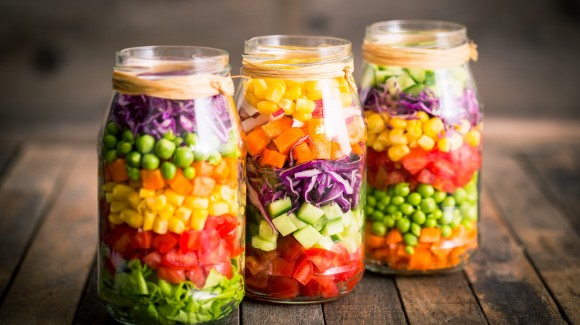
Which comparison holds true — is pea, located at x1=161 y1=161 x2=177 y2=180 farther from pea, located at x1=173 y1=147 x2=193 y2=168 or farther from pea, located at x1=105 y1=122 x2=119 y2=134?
pea, located at x1=105 y1=122 x2=119 y2=134

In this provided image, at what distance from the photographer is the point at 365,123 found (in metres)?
1.90

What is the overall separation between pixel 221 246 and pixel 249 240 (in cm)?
15

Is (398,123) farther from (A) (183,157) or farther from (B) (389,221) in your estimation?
(A) (183,157)

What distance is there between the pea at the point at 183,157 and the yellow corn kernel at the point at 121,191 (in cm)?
11

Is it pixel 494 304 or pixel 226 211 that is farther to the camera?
pixel 494 304

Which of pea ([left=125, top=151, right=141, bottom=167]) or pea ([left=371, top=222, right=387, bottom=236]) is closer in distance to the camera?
pea ([left=125, top=151, right=141, bottom=167])

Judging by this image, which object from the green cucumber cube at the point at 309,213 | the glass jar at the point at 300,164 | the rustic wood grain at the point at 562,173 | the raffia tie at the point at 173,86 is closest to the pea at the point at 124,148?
the raffia tie at the point at 173,86

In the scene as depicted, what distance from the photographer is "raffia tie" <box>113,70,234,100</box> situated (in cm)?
161

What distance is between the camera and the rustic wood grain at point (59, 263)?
1873 millimetres

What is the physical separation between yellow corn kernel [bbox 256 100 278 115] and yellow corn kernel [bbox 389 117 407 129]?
334mm

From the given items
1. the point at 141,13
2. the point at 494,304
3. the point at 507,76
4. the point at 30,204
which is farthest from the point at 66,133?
the point at 494,304

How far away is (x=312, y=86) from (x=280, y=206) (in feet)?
0.89

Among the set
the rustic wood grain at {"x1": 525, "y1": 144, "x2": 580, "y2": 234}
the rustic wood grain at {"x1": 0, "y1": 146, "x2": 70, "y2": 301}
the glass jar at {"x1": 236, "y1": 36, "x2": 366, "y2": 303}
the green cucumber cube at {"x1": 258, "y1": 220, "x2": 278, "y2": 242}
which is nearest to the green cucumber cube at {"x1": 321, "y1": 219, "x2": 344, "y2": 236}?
the glass jar at {"x1": 236, "y1": 36, "x2": 366, "y2": 303}

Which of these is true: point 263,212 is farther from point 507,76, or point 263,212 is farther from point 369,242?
point 507,76
